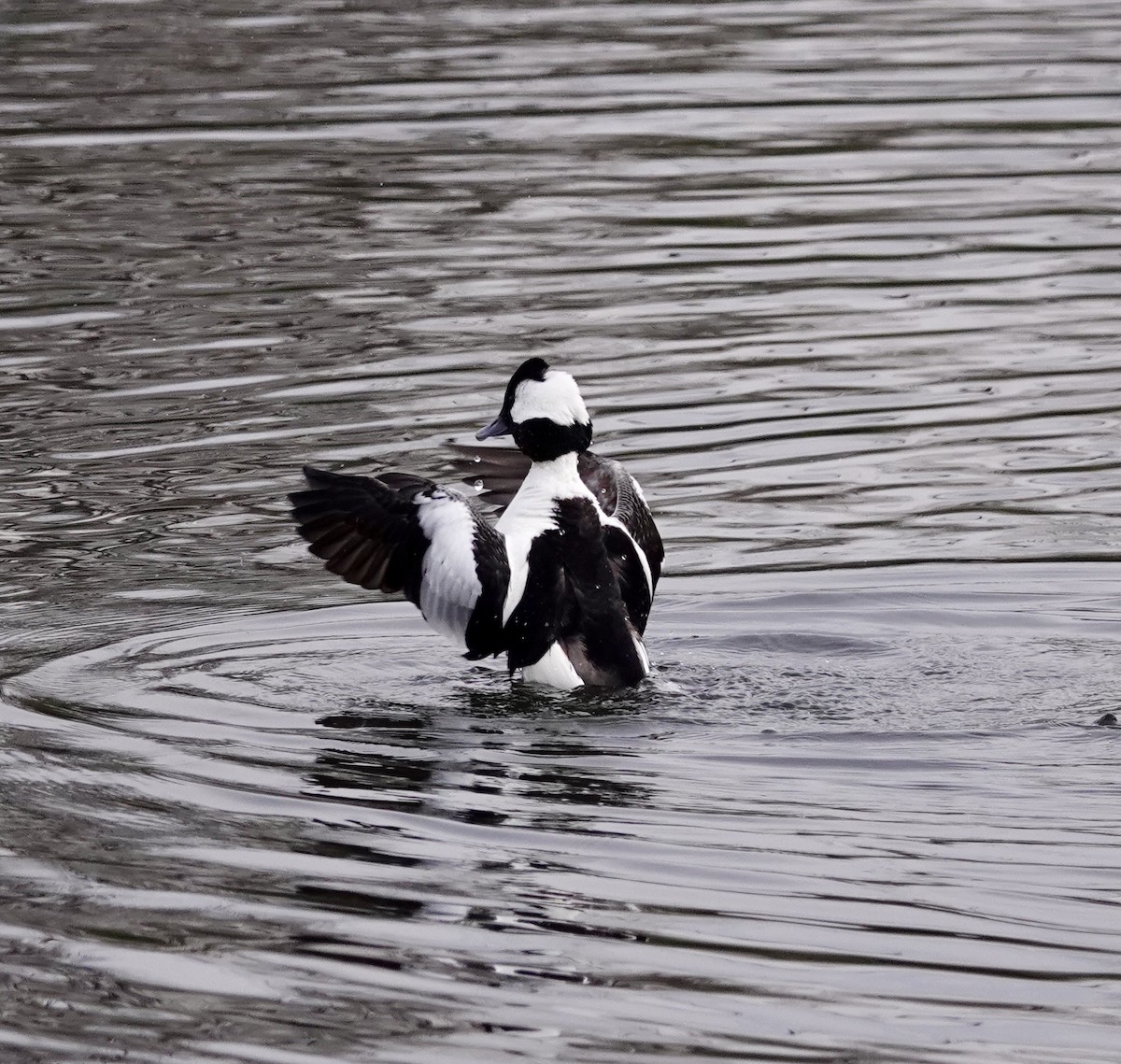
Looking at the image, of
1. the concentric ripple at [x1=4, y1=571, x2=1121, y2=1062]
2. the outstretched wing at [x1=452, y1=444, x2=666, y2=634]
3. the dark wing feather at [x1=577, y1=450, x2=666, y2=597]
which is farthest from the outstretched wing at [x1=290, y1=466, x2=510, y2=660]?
the dark wing feather at [x1=577, y1=450, x2=666, y2=597]

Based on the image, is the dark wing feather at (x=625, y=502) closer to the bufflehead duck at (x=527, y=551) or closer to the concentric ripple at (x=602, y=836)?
the bufflehead duck at (x=527, y=551)

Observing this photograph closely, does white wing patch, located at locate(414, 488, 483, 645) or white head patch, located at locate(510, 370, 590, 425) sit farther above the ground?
white head patch, located at locate(510, 370, 590, 425)

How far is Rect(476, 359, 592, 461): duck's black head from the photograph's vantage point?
729 centimetres

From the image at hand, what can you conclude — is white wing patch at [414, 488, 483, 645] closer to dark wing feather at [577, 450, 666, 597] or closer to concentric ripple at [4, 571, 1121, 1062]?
concentric ripple at [4, 571, 1121, 1062]

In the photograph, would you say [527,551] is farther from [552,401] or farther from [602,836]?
[602,836]

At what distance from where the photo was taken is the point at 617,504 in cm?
769

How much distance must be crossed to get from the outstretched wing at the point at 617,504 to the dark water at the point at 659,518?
0.28m

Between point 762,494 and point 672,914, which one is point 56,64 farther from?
point 672,914

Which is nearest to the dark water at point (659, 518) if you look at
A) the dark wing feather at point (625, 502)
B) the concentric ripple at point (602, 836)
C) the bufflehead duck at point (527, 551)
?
the concentric ripple at point (602, 836)

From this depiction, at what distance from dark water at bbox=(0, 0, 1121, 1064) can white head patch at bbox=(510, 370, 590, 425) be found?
907 millimetres

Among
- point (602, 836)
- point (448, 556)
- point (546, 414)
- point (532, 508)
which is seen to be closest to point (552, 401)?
point (546, 414)

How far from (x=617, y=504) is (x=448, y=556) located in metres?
0.88

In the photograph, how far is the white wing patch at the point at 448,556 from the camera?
23.0 feet

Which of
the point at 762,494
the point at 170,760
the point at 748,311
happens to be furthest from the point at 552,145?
the point at 170,760
